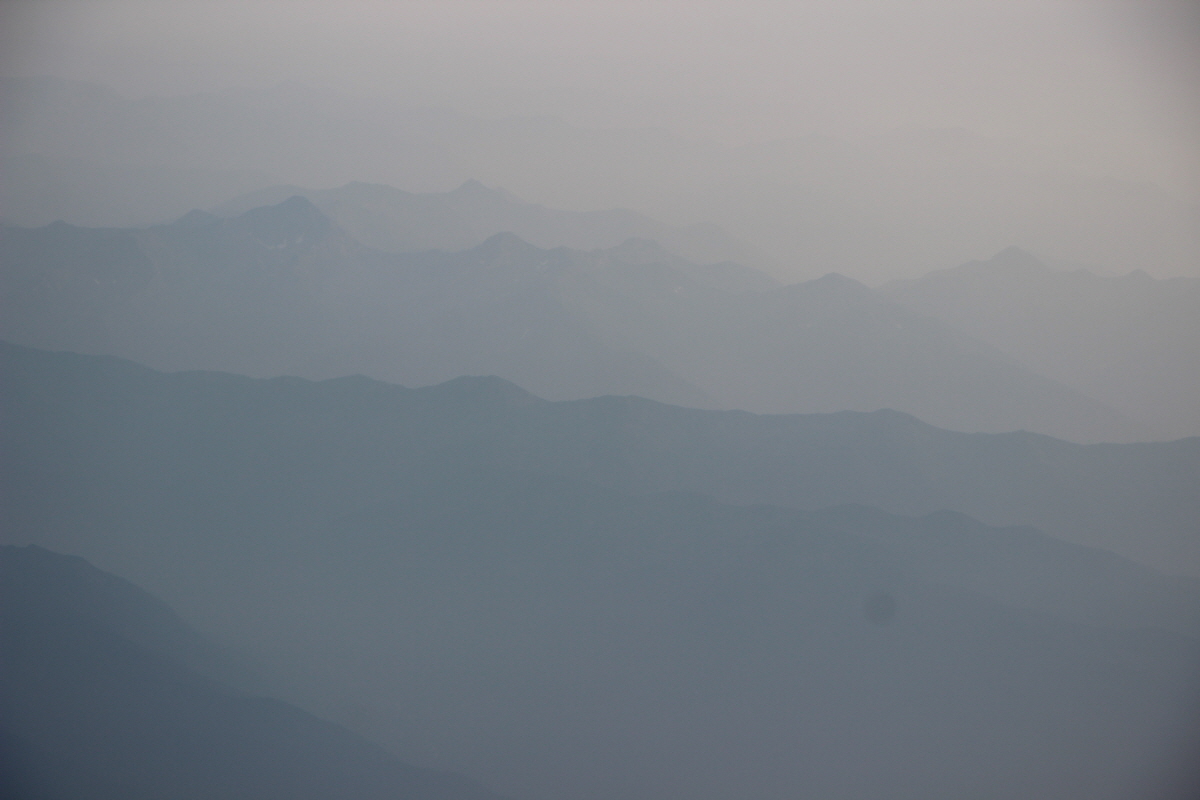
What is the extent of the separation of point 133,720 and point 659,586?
1.59m

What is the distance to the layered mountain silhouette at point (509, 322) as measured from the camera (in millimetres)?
1870

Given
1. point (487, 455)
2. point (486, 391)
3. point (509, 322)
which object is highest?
point (509, 322)

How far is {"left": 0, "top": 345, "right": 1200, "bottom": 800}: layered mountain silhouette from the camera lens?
1805 mm

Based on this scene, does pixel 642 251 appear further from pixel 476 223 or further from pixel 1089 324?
pixel 1089 324

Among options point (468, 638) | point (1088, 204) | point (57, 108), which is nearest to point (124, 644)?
point (468, 638)

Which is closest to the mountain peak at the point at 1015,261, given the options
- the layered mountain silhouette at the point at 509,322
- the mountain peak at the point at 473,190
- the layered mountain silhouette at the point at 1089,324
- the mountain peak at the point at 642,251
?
the layered mountain silhouette at the point at 1089,324

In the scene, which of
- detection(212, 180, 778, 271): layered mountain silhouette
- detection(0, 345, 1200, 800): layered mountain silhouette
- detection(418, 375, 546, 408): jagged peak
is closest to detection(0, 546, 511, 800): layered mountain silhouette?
detection(0, 345, 1200, 800): layered mountain silhouette

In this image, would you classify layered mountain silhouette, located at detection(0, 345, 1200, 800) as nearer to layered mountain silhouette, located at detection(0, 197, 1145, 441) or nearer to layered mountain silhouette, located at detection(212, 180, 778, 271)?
layered mountain silhouette, located at detection(0, 197, 1145, 441)

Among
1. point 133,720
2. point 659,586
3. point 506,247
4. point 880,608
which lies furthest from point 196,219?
point 880,608

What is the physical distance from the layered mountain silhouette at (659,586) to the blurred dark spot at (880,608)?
0.01 metres

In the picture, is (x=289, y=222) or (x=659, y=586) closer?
(x=659, y=586)

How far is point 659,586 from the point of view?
184 cm

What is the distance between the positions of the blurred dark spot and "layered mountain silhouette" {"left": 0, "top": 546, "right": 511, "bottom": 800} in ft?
3.98

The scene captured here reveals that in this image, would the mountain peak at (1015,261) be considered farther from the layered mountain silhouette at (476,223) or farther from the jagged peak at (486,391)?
the jagged peak at (486,391)
